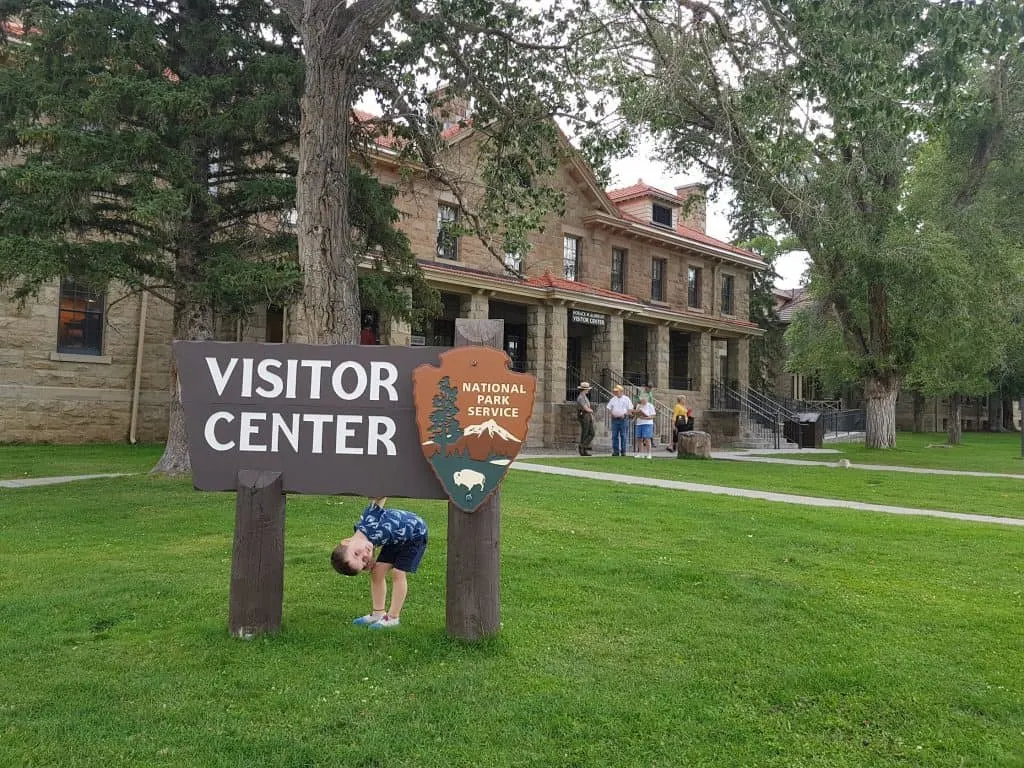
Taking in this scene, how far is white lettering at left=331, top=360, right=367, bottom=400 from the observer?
4.51 meters

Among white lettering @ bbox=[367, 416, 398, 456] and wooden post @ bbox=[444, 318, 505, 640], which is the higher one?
white lettering @ bbox=[367, 416, 398, 456]

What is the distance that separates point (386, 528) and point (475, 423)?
32.3 inches

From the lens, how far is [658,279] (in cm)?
2894

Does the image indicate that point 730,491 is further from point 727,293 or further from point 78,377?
point 727,293

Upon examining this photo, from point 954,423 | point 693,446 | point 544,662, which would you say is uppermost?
point 954,423

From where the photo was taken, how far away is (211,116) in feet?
36.6

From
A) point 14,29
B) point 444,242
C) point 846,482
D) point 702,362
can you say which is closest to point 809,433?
point 702,362

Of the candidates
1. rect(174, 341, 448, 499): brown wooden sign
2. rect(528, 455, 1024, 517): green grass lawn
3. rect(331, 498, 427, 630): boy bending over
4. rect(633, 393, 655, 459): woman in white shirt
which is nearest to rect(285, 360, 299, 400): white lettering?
rect(174, 341, 448, 499): brown wooden sign

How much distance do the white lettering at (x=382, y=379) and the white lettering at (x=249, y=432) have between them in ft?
2.16

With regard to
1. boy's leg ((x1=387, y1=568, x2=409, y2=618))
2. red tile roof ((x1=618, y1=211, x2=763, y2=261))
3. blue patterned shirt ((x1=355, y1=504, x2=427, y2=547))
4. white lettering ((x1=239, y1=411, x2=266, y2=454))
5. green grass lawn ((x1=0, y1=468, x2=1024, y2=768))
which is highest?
red tile roof ((x1=618, y1=211, x2=763, y2=261))

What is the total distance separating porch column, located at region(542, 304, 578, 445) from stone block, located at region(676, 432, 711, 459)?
4607mm

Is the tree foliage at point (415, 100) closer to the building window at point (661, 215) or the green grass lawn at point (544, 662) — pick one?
the green grass lawn at point (544, 662)

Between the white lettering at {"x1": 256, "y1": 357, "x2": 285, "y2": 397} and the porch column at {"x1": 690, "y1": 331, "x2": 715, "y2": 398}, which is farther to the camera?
the porch column at {"x1": 690, "y1": 331, "x2": 715, "y2": 398}

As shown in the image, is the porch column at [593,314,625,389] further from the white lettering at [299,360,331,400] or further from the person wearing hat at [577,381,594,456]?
the white lettering at [299,360,331,400]
